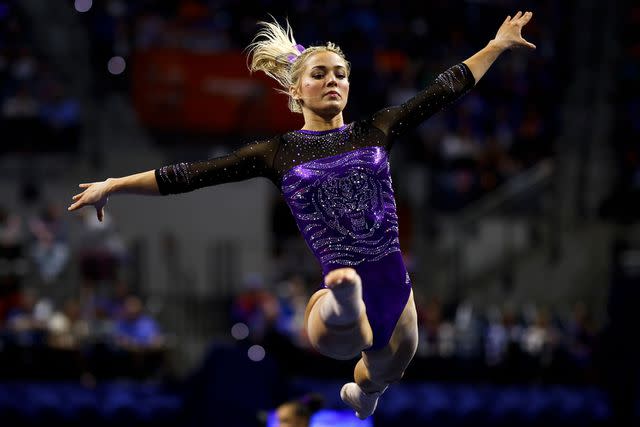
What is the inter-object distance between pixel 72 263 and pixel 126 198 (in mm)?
1473

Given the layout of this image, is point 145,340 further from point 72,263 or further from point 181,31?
point 181,31

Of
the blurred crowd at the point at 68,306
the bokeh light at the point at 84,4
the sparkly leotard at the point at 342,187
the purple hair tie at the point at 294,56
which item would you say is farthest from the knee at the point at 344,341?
the bokeh light at the point at 84,4

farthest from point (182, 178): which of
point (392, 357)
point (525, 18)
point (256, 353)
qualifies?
point (256, 353)

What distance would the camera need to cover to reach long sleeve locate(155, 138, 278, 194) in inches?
165

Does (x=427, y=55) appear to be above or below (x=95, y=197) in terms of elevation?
above

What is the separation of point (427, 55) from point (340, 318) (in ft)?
28.8

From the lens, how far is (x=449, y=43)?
1198 centimetres

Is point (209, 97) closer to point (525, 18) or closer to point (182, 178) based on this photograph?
point (525, 18)

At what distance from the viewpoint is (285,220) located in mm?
14703

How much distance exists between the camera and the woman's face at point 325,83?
4266 millimetres

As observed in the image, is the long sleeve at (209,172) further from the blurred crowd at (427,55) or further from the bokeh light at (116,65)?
the bokeh light at (116,65)

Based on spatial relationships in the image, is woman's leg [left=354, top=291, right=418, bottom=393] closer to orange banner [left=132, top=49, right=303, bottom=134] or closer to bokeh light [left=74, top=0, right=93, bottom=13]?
orange banner [left=132, top=49, right=303, bottom=134]

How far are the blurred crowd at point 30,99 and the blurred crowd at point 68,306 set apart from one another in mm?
1148

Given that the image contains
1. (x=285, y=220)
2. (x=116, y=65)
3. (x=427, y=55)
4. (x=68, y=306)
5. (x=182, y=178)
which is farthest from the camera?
(x=285, y=220)
